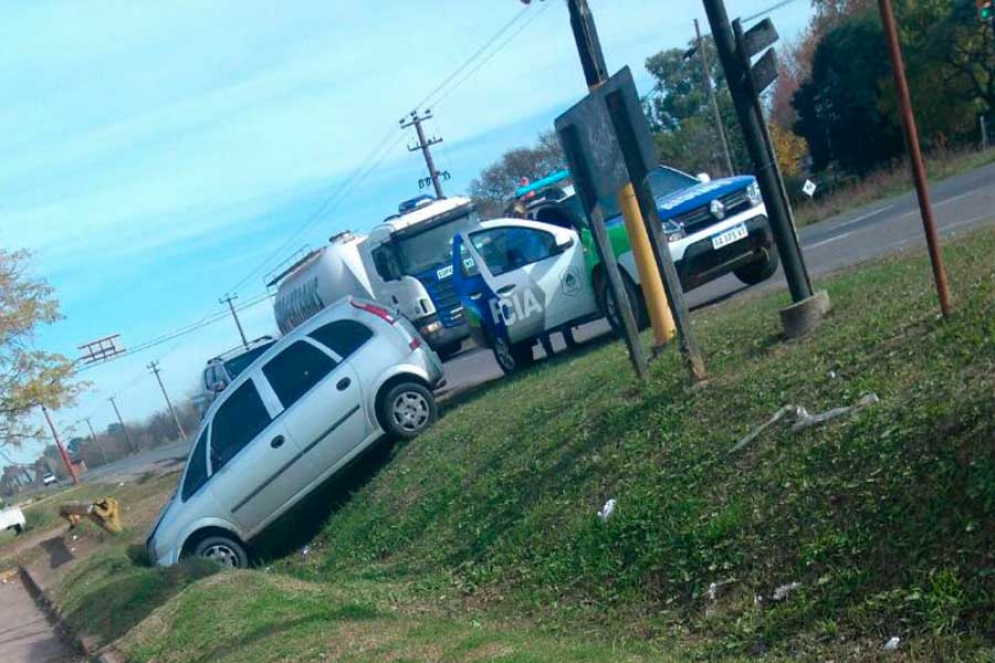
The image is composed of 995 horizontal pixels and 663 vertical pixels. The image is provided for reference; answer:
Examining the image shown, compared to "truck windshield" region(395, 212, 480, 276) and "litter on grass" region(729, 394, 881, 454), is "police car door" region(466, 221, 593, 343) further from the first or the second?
"truck windshield" region(395, 212, 480, 276)

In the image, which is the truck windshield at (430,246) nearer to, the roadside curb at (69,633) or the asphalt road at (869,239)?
the asphalt road at (869,239)

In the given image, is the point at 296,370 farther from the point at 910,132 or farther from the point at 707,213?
the point at 910,132

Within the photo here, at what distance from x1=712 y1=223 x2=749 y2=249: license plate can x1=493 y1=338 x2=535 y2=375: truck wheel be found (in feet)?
8.97

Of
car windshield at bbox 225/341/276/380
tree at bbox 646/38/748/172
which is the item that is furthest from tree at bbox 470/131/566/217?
Answer: car windshield at bbox 225/341/276/380

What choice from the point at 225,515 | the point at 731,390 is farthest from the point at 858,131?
the point at 731,390

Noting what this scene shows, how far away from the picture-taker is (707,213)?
46.4 feet

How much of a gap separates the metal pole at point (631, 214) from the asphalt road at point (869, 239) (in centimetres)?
383

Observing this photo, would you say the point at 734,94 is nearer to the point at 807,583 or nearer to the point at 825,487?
the point at 825,487

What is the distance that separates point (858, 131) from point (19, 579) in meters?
33.1

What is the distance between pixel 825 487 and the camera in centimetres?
579

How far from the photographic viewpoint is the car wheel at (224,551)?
43.8 ft

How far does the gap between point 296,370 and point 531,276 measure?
3115mm

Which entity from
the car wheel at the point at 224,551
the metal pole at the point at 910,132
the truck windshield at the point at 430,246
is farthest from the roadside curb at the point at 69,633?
the truck windshield at the point at 430,246

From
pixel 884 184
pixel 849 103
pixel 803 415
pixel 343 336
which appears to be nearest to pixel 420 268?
pixel 343 336
